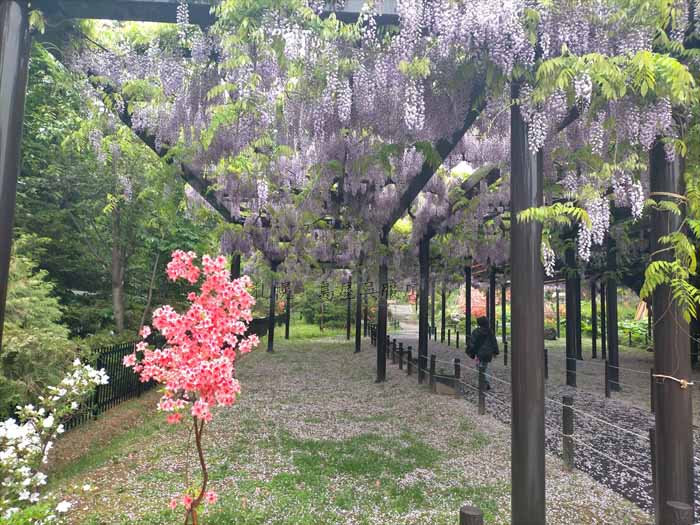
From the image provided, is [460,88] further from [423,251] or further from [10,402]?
[423,251]

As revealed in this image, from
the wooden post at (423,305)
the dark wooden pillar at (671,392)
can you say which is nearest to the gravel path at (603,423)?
the dark wooden pillar at (671,392)

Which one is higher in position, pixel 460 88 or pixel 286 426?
pixel 460 88

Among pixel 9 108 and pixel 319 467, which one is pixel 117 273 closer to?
pixel 319 467

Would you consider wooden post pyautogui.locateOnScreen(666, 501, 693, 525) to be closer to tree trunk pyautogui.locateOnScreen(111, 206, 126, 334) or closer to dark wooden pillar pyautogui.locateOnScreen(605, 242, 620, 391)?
dark wooden pillar pyautogui.locateOnScreen(605, 242, 620, 391)

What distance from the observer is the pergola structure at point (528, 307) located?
275cm

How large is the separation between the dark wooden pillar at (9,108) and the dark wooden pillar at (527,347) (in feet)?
10.6

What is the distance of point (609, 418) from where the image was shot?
23.0 ft

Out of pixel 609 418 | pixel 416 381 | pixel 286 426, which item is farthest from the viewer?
pixel 416 381

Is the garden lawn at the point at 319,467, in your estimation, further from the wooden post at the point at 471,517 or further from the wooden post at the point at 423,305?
the wooden post at the point at 423,305

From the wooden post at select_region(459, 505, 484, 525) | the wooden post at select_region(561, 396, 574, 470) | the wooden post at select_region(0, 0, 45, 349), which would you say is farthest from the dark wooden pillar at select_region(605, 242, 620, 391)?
the wooden post at select_region(0, 0, 45, 349)

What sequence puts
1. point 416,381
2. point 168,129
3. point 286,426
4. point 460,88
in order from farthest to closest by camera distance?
point 416,381
point 286,426
point 168,129
point 460,88

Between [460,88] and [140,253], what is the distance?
40.0 feet

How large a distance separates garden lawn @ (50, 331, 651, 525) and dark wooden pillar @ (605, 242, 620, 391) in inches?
154

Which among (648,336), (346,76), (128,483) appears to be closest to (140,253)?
(128,483)
